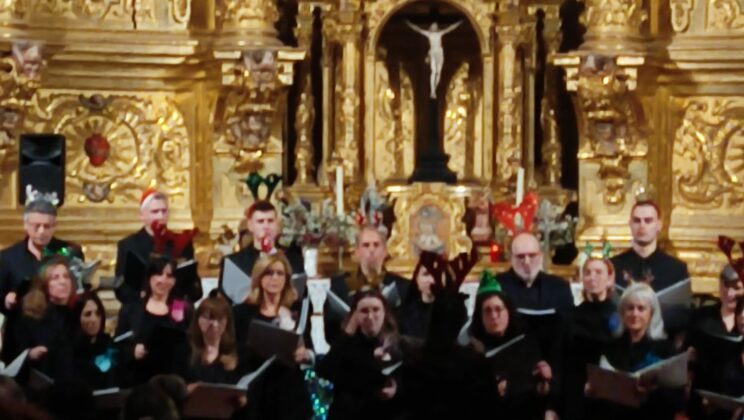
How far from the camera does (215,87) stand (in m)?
14.6

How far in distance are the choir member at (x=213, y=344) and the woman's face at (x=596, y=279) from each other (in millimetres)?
1905

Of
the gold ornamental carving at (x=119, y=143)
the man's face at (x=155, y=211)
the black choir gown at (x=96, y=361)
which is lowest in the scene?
the black choir gown at (x=96, y=361)

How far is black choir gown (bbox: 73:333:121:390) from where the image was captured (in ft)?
35.4

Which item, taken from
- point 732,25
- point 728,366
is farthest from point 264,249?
point 732,25

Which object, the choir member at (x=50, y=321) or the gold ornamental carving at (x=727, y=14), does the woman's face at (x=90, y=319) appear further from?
the gold ornamental carving at (x=727, y=14)

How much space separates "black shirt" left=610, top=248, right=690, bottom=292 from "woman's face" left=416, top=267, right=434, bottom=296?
1.51 m

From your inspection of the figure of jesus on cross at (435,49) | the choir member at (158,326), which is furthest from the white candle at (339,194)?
the choir member at (158,326)

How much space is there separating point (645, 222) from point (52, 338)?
3.32 meters

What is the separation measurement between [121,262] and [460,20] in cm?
314

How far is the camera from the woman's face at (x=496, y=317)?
10.7 m

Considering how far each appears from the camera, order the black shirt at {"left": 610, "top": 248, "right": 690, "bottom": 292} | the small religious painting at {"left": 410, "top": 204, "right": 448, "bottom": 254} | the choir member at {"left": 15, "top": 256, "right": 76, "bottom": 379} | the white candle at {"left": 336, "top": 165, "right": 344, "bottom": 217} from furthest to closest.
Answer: the small religious painting at {"left": 410, "top": 204, "right": 448, "bottom": 254} → the white candle at {"left": 336, "top": 165, "right": 344, "bottom": 217} → the black shirt at {"left": 610, "top": 248, "right": 690, "bottom": 292} → the choir member at {"left": 15, "top": 256, "right": 76, "bottom": 379}

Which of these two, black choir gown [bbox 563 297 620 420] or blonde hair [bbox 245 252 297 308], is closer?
black choir gown [bbox 563 297 620 420]

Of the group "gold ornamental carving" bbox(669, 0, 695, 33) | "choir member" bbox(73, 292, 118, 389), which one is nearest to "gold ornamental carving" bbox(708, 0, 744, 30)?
"gold ornamental carving" bbox(669, 0, 695, 33)

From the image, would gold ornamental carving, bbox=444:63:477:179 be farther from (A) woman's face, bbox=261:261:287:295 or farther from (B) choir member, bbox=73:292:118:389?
(B) choir member, bbox=73:292:118:389
